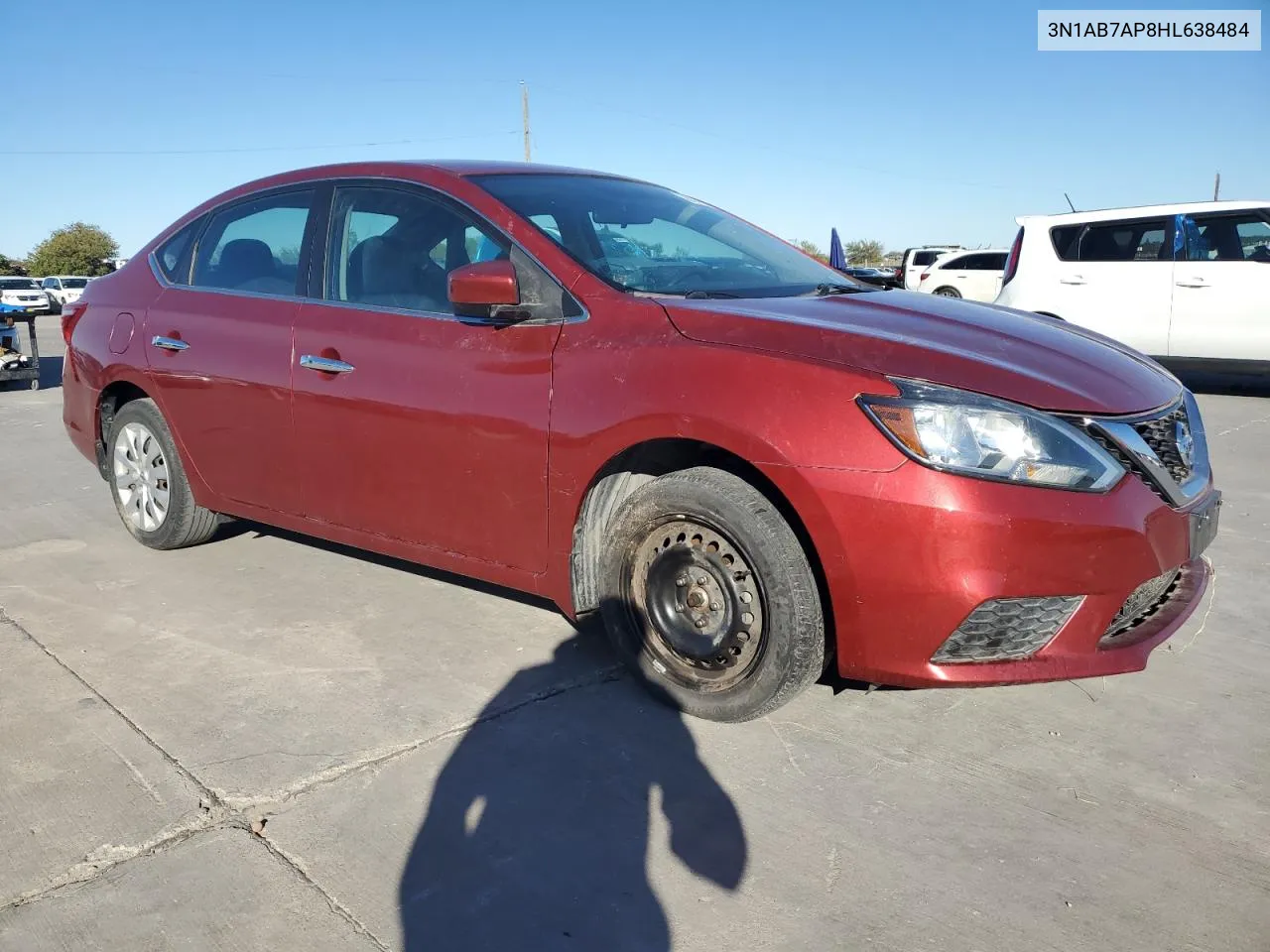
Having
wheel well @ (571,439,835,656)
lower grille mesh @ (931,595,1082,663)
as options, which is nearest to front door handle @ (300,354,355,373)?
wheel well @ (571,439,835,656)

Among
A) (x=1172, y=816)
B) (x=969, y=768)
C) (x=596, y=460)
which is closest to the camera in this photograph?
(x=1172, y=816)

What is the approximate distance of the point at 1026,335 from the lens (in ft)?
10.1

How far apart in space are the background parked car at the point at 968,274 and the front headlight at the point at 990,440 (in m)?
16.9

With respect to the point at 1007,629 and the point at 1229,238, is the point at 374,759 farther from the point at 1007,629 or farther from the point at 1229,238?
the point at 1229,238

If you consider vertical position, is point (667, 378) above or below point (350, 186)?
below

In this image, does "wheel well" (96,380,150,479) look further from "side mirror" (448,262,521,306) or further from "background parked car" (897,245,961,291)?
"background parked car" (897,245,961,291)

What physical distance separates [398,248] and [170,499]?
5.85 ft

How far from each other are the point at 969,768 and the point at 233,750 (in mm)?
2040

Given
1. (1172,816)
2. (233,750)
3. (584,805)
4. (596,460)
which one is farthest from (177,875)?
(1172,816)

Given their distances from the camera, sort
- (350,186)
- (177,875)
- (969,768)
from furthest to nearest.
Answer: (350,186) < (969,768) < (177,875)

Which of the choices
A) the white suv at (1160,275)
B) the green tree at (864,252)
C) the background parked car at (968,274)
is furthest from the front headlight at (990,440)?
the green tree at (864,252)

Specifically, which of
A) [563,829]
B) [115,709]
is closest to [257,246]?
[115,709]

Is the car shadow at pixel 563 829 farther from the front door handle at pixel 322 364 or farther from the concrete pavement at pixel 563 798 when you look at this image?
the front door handle at pixel 322 364

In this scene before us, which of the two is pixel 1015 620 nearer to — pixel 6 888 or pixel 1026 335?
pixel 1026 335
